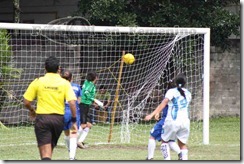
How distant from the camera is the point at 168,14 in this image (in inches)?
835

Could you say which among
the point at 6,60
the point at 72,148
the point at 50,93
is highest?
the point at 6,60

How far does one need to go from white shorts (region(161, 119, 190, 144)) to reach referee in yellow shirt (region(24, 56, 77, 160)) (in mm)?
1784

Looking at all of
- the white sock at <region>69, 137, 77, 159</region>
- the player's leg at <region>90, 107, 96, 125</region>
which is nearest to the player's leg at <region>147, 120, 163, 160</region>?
the white sock at <region>69, 137, 77, 159</region>

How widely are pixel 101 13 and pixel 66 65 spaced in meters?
1.91

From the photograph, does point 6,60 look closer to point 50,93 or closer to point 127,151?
point 127,151

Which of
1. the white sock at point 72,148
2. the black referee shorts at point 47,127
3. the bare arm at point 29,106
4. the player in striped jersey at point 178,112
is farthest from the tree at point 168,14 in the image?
the black referee shorts at point 47,127

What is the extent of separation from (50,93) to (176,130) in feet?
7.46

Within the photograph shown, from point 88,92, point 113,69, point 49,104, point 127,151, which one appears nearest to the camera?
point 49,104

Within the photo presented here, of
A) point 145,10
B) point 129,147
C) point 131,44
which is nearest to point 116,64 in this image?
point 131,44

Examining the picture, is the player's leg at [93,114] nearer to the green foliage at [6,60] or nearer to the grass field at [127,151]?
the green foliage at [6,60]

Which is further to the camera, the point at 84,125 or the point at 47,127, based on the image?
the point at 84,125

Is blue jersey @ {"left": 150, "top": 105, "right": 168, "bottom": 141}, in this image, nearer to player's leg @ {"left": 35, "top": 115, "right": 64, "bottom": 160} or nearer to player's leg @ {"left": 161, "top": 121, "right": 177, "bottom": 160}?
player's leg @ {"left": 161, "top": 121, "right": 177, "bottom": 160}

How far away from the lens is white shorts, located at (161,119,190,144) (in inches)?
441

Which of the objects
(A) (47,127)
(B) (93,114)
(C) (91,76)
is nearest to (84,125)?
(C) (91,76)
